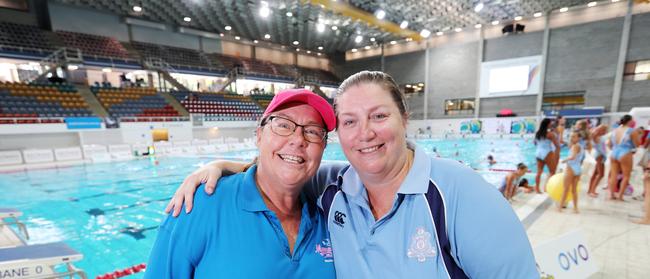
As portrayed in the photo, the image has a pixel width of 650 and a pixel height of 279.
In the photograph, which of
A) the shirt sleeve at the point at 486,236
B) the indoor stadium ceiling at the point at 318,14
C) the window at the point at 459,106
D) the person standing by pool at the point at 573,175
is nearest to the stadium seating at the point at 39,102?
the indoor stadium ceiling at the point at 318,14

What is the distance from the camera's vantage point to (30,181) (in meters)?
10.2

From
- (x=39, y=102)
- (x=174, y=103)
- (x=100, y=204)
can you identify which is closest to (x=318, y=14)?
(x=174, y=103)

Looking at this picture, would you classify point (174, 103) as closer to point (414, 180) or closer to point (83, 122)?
point (83, 122)

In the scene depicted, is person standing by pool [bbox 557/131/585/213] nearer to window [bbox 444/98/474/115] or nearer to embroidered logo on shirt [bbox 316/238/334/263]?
embroidered logo on shirt [bbox 316/238/334/263]

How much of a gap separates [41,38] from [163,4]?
824cm

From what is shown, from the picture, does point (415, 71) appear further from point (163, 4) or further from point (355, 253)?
point (355, 253)

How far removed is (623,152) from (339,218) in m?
7.13

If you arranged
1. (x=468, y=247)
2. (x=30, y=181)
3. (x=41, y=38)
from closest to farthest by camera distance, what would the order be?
(x=468, y=247) < (x=30, y=181) < (x=41, y=38)

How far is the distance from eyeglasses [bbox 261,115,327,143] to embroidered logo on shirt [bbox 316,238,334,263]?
20.3 inches

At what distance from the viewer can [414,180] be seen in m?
1.28

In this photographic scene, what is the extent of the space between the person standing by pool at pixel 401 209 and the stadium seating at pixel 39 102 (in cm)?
2023

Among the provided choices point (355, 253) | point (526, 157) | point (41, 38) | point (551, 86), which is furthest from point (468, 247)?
point (551, 86)

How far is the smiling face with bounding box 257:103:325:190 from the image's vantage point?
136cm

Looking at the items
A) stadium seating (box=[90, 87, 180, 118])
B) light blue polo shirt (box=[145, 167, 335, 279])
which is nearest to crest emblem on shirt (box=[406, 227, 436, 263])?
light blue polo shirt (box=[145, 167, 335, 279])
